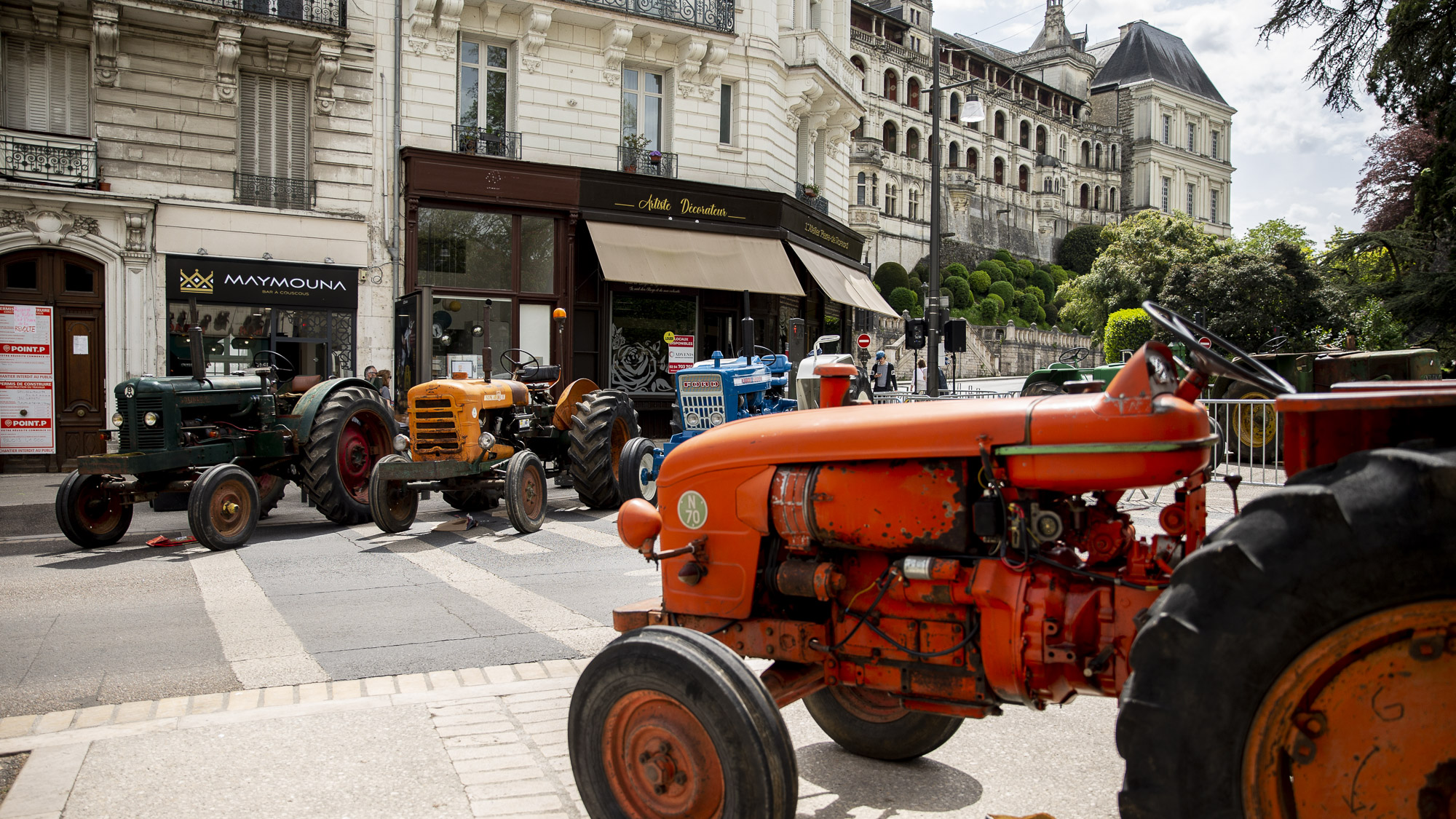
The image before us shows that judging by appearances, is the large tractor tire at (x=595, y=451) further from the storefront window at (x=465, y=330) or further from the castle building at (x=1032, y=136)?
the castle building at (x=1032, y=136)

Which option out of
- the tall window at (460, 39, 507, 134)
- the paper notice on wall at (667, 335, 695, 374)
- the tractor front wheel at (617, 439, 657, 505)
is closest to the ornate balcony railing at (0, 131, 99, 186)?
the tall window at (460, 39, 507, 134)

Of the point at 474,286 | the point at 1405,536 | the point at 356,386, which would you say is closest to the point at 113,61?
the point at 474,286

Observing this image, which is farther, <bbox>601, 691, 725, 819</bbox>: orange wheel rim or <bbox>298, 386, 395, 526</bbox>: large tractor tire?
<bbox>298, 386, 395, 526</bbox>: large tractor tire

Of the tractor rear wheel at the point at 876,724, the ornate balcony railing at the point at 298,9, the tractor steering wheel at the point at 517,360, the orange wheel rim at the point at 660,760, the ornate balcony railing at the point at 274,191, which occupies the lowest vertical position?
the tractor rear wheel at the point at 876,724

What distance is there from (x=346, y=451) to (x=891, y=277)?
48.4m

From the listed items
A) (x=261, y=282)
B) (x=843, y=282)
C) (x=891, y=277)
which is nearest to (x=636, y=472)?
(x=261, y=282)

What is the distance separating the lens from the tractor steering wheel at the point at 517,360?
42.6ft

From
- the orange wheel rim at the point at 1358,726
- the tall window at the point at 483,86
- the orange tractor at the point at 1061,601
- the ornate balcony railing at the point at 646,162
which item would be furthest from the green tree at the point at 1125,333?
the orange wheel rim at the point at 1358,726

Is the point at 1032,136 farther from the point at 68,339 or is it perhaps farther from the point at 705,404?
the point at 705,404

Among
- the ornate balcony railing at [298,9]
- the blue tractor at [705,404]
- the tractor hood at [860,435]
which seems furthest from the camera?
the ornate balcony railing at [298,9]

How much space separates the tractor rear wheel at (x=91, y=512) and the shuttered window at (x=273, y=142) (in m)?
9.79

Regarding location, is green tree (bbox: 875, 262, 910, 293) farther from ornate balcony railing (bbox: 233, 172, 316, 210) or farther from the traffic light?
ornate balcony railing (bbox: 233, 172, 316, 210)

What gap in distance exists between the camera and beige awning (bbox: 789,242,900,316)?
77.8 ft

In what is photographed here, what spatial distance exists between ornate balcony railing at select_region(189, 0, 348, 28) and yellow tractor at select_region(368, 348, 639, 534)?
9.70 m
